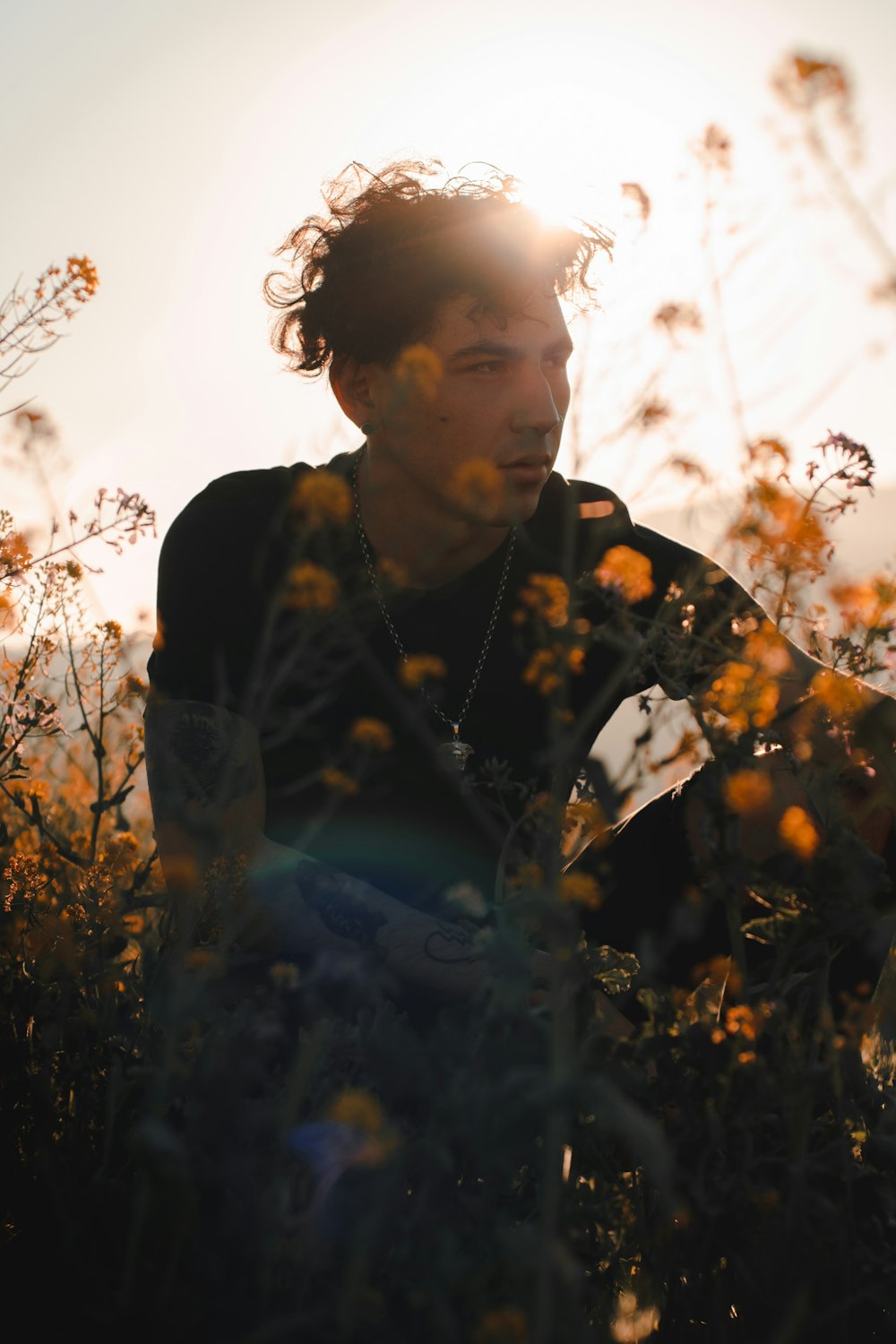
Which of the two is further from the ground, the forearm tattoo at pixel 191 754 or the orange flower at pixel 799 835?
the forearm tattoo at pixel 191 754

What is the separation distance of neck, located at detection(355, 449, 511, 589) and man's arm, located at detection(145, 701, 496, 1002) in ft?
2.13

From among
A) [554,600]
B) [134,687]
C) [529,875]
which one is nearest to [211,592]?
[134,687]

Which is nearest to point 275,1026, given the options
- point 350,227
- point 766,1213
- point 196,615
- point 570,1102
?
point 570,1102

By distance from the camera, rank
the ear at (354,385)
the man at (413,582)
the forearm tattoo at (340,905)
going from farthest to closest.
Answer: the ear at (354,385), the man at (413,582), the forearm tattoo at (340,905)

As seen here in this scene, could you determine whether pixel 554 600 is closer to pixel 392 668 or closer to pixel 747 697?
pixel 747 697

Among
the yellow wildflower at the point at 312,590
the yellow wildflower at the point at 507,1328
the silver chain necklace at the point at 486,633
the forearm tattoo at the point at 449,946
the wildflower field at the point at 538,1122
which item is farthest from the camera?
the silver chain necklace at the point at 486,633

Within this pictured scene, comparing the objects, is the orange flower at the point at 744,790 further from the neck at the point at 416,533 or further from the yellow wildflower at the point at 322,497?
the neck at the point at 416,533

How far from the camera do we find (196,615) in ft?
7.78

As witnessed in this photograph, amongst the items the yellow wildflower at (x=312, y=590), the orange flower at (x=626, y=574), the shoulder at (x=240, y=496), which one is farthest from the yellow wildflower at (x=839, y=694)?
the shoulder at (x=240, y=496)

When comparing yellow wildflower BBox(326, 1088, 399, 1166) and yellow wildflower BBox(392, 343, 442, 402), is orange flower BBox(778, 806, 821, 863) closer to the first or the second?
Answer: yellow wildflower BBox(326, 1088, 399, 1166)

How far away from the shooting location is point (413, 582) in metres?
2.61

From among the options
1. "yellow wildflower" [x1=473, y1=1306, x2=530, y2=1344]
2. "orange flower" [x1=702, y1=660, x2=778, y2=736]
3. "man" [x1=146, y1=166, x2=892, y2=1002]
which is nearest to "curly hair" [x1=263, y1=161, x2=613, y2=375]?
"man" [x1=146, y1=166, x2=892, y2=1002]

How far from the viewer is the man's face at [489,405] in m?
2.26

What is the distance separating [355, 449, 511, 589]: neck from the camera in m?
2.55
